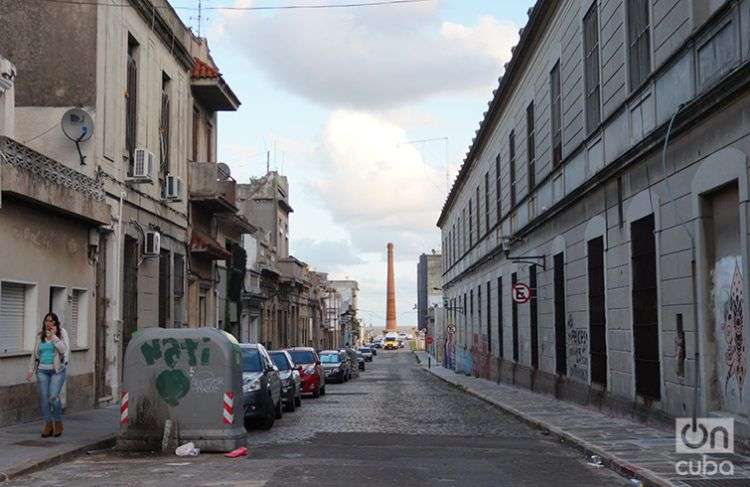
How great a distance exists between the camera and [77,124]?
1795 cm

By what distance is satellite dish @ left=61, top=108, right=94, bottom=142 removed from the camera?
58.6 feet

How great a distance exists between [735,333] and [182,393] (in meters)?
7.51

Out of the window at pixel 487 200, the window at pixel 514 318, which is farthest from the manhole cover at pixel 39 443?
the window at pixel 487 200

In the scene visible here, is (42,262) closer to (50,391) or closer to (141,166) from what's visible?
(50,391)

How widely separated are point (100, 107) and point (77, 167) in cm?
145

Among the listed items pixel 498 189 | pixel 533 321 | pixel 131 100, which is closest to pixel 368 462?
pixel 131 100

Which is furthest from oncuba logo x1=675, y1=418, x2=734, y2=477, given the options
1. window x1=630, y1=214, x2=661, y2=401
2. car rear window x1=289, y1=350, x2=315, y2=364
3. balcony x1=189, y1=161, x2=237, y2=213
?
balcony x1=189, y1=161, x2=237, y2=213

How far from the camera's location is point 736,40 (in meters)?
11.2

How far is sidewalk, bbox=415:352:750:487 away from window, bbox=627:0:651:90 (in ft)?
19.6

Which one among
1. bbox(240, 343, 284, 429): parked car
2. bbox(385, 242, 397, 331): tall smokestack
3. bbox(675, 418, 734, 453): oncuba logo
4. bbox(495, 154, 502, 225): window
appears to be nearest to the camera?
bbox(675, 418, 734, 453): oncuba logo

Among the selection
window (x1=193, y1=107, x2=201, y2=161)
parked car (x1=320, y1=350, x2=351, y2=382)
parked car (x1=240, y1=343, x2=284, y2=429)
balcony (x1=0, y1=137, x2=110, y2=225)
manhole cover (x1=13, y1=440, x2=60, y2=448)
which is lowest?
parked car (x1=320, y1=350, x2=351, y2=382)

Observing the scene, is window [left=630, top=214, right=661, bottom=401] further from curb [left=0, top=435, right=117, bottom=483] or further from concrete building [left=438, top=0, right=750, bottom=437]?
curb [left=0, top=435, right=117, bottom=483]

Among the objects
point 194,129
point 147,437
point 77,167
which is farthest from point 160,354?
point 194,129

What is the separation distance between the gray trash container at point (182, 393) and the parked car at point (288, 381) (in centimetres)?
769
